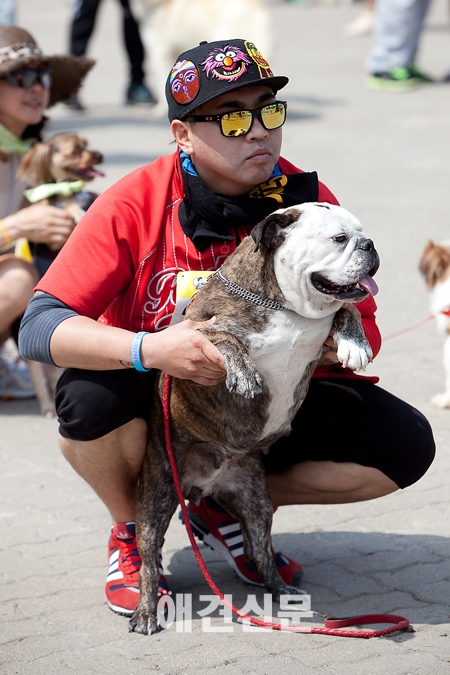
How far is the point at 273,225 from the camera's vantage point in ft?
8.66

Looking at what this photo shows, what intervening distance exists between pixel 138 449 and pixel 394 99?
10632 millimetres

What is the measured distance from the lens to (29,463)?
4430 mm

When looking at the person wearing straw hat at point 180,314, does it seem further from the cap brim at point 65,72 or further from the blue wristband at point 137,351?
the cap brim at point 65,72

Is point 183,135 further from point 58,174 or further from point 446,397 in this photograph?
point 446,397

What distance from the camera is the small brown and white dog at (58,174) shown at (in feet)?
15.7

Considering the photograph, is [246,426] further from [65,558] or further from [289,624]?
[65,558]

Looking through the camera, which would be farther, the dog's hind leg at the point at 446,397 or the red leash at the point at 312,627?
the dog's hind leg at the point at 446,397

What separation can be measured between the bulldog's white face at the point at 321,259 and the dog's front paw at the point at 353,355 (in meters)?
0.11

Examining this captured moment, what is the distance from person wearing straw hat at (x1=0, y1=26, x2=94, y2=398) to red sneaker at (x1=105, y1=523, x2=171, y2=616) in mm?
1933

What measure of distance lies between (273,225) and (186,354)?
44 centimetres

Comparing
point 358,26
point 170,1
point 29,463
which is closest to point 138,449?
point 29,463

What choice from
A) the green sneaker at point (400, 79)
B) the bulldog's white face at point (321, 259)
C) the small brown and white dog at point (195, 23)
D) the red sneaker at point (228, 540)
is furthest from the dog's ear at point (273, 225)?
the green sneaker at point (400, 79)

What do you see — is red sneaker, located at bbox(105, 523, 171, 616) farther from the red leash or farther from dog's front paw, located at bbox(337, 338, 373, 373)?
dog's front paw, located at bbox(337, 338, 373, 373)

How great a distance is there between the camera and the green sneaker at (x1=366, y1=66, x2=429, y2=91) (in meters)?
13.0
